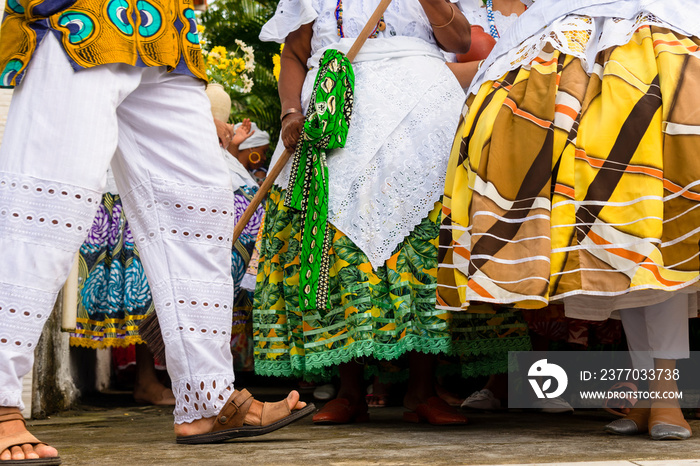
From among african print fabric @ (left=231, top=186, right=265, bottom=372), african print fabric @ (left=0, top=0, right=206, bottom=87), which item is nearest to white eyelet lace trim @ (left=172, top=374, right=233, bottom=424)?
african print fabric @ (left=0, top=0, right=206, bottom=87)

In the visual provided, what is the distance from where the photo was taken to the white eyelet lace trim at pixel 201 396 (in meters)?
2.35

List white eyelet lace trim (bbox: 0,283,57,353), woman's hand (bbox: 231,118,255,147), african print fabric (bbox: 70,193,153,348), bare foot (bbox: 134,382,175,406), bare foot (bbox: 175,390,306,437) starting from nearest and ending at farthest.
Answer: white eyelet lace trim (bbox: 0,283,57,353) < bare foot (bbox: 175,390,306,437) < african print fabric (bbox: 70,193,153,348) < bare foot (bbox: 134,382,175,406) < woman's hand (bbox: 231,118,255,147)

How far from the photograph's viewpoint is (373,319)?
9.78ft

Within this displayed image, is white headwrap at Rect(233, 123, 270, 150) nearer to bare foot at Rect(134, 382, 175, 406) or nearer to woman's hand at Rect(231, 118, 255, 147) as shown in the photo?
woman's hand at Rect(231, 118, 255, 147)

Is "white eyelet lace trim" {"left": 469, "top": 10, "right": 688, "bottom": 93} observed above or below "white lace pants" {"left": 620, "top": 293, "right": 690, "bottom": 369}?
above

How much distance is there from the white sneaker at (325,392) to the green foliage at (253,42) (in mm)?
2818

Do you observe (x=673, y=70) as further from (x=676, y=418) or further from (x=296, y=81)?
(x=296, y=81)

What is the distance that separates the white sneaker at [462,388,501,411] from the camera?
138 inches

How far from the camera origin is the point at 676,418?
92.6 inches

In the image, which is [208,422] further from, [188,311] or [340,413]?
[340,413]

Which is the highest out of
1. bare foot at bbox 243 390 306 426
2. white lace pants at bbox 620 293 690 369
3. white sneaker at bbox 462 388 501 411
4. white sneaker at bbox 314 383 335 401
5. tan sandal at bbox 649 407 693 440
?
white lace pants at bbox 620 293 690 369

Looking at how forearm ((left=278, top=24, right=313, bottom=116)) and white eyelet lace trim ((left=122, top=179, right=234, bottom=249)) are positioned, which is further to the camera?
forearm ((left=278, top=24, right=313, bottom=116))

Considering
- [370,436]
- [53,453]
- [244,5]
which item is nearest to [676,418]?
[370,436]

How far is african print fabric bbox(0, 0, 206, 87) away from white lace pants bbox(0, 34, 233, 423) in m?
0.04
